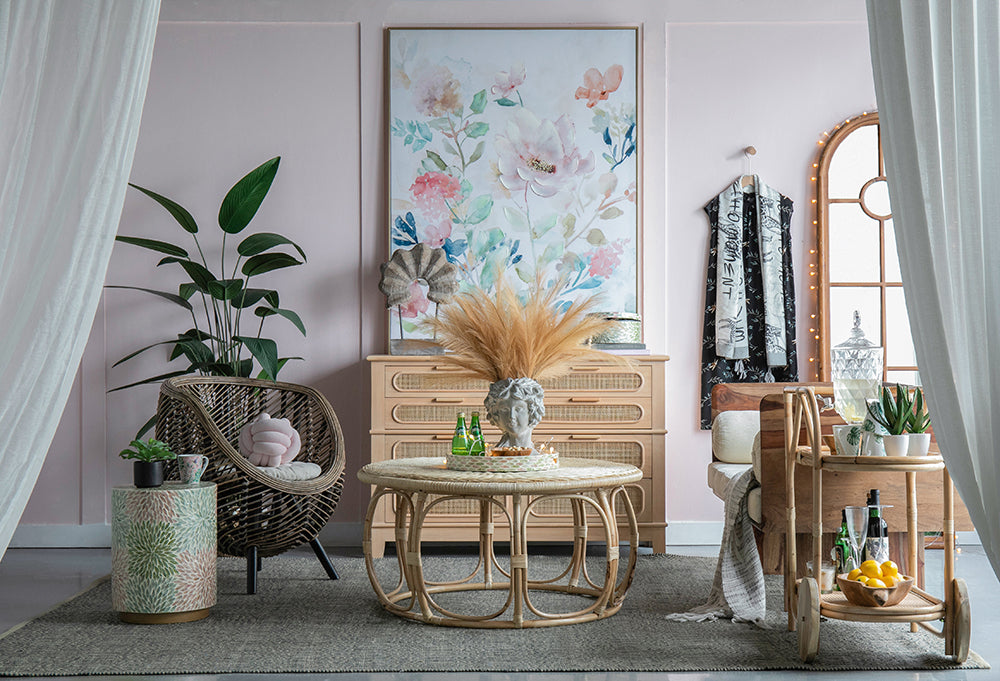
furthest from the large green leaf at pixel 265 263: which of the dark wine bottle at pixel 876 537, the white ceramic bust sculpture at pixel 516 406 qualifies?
the dark wine bottle at pixel 876 537

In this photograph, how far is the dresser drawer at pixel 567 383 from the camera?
A: 448cm

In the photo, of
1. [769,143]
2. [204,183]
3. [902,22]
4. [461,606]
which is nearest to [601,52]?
[769,143]

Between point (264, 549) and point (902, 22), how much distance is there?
290cm

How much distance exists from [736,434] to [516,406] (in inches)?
58.9

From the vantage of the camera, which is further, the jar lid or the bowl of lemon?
the jar lid

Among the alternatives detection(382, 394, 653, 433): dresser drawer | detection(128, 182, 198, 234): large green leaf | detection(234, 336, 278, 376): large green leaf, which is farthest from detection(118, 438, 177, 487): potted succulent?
detection(128, 182, 198, 234): large green leaf

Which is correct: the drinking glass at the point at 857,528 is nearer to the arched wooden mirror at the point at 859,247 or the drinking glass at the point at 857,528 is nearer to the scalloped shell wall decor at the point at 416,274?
the arched wooden mirror at the point at 859,247

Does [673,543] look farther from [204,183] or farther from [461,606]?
[204,183]

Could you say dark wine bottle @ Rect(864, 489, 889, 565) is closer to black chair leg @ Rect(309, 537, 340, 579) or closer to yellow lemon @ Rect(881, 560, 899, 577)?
yellow lemon @ Rect(881, 560, 899, 577)

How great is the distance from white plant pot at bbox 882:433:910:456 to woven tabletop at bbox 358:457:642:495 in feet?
2.56

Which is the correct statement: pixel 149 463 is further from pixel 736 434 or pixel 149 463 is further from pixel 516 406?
pixel 736 434

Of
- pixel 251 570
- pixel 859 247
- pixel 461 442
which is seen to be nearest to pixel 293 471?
pixel 251 570

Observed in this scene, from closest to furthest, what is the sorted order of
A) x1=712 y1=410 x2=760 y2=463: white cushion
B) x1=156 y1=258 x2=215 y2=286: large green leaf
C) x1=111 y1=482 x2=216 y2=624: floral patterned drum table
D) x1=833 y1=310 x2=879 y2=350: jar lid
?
x1=833 y1=310 x2=879 y2=350: jar lid
x1=111 y1=482 x2=216 y2=624: floral patterned drum table
x1=712 y1=410 x2=760 y2=463: white cushion
x1=156 y1=258 x2=215 y2=286: large green leaf

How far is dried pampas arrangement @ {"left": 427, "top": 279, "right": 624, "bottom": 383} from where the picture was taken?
310cm
